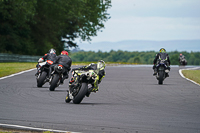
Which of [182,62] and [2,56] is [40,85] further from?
[182,62]

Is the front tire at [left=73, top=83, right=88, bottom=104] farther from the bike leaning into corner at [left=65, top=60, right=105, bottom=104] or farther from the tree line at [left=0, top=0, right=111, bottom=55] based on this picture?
the tree line at [left=0, top=0, right=111, bottom=55]

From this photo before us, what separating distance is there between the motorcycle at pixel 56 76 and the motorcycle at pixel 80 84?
4060 mm

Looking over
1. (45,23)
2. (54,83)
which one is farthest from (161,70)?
(45,23)

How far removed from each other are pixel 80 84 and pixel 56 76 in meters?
4.67

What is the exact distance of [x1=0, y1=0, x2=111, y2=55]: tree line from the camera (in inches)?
2080

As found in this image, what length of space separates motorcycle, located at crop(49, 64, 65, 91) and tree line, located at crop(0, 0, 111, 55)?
110 ft

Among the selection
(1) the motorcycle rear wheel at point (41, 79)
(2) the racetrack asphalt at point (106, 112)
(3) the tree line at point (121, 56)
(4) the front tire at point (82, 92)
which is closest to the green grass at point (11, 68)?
(1) the motorcycle rear wheel at point (41, 79)

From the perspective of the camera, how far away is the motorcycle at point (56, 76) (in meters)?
17.3

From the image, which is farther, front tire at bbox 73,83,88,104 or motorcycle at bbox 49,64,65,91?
motorcycle at bbox 49,64,65,91

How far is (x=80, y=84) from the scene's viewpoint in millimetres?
12945

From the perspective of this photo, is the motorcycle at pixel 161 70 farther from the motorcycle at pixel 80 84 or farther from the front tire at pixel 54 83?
the motorcycle at pixel 80 84

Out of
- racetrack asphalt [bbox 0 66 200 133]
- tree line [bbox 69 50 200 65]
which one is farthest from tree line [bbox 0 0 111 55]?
tree line [bbox 69 50 200 65]

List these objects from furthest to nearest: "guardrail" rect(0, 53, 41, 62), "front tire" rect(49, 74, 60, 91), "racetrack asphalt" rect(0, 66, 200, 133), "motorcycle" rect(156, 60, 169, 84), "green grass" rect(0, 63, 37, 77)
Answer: "guardrail" rect(0, 53, 41, 62) → "green grass" rect(0, 63, 37, 77) → "motorcycle" rect(156, 60, 169, 84) → "front tire" rect(49, 74, 60, 91) → "racetrack asphalt" rect(0, 66, 200, 133)

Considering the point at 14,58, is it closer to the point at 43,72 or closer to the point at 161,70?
the point at 161,70
